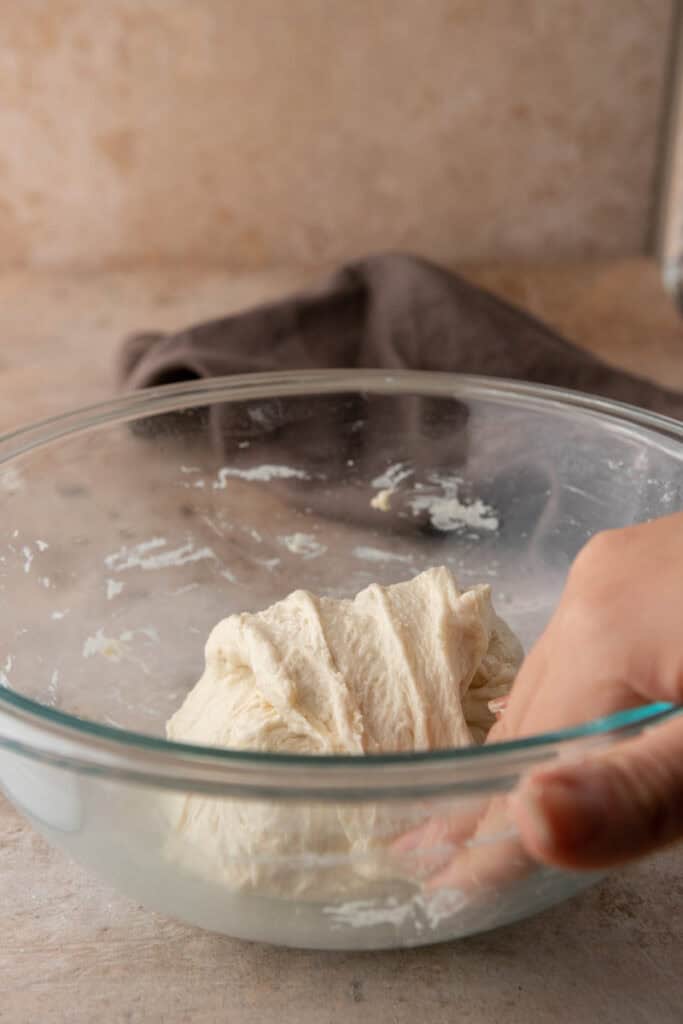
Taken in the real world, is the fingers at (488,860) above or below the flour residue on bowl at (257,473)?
above

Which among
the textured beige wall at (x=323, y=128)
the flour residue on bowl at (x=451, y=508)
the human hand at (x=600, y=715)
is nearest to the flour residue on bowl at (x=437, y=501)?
the flour residue on bowl at (x=451, y=508)

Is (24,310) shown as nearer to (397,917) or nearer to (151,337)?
(151,337)

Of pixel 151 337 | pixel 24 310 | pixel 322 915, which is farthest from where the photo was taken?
pixel 24 310

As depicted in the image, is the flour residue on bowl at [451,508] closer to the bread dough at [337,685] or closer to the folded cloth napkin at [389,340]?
the bread dough at [337,685]

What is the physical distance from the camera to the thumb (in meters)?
0.44

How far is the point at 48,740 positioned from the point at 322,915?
0.17 metres

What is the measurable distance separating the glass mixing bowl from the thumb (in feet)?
0.25

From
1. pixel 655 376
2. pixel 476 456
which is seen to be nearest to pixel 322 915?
pixel 476 456

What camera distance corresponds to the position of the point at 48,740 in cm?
50

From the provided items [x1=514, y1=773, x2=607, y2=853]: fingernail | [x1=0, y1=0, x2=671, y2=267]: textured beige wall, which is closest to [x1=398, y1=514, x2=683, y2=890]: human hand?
[x1=514, y1=773, x2=607, y2=853]: fingernail

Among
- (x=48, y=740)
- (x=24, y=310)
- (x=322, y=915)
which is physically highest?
(x=48, y=740)

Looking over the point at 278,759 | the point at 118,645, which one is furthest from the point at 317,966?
the point at 118,645

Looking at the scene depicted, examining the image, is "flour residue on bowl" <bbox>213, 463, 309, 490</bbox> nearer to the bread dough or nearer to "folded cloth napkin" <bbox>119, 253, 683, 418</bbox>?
the bread dough

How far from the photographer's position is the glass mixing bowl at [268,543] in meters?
0.54
